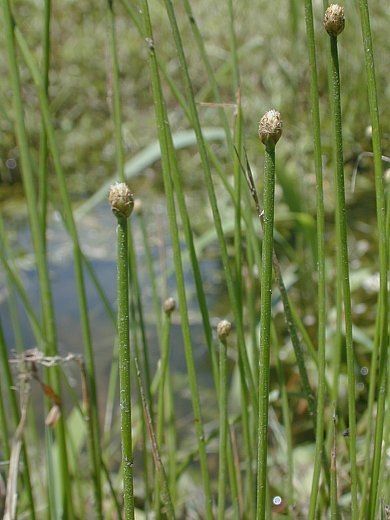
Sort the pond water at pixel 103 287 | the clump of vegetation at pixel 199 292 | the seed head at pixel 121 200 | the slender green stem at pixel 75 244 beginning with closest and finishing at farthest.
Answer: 1. the seed head at pixel 121 200
2. the clump of vegetation at pixel 199 292
3. the slender green stem at pixel 75 244
4. the pond water at pixel 103 287

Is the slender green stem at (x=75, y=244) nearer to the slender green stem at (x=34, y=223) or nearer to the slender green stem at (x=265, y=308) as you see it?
the slender green stem at (x=34, y=223)

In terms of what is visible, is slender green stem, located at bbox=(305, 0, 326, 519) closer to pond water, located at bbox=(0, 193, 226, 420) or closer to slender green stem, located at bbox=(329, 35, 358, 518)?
slender green stem, located at bbox=(329, 35, 358, 518)

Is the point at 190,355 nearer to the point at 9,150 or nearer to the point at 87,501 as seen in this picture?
the point at 87,501

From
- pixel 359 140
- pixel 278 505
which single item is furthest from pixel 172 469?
pixel 359 140

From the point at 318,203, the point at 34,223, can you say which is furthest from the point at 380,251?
the point at 34,223

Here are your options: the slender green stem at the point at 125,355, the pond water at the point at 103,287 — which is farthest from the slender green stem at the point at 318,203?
the pond water at the point at 103,287

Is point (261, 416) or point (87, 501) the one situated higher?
point (261, 416)

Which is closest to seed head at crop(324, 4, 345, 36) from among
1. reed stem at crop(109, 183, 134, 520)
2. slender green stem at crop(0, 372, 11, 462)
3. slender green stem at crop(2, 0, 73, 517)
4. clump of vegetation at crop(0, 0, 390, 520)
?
clump of vegetation at crop(0, 0, 390, 520)
